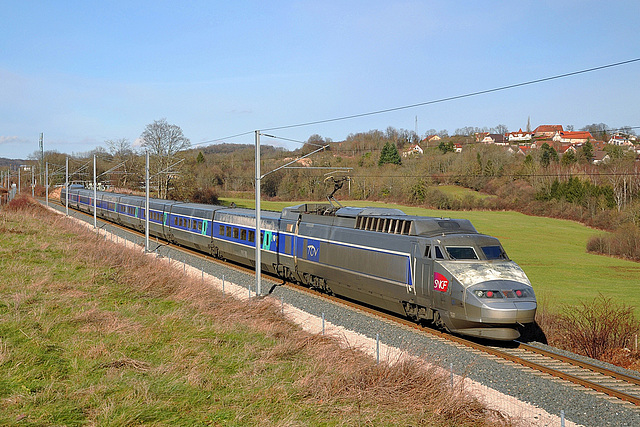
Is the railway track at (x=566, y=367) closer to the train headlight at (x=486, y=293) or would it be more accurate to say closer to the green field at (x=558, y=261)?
the train headlight at (x=486, y=293)

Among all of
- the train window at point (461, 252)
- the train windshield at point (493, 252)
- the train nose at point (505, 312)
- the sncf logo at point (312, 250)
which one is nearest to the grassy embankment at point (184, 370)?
the train nose at point (505, 312)

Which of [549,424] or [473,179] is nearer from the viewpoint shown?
[549,424]

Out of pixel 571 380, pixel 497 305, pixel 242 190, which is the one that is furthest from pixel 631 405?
pixel 242 190

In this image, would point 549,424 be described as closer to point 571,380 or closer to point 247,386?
point 571,380

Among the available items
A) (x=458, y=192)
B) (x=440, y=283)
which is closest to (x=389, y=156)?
(x=458, y=192)

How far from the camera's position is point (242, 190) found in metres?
120

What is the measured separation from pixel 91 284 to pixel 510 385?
1519cm

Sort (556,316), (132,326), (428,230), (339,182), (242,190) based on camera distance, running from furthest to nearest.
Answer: (242,190) → (339,182) → (556,316) → (428,230) → (132,326)

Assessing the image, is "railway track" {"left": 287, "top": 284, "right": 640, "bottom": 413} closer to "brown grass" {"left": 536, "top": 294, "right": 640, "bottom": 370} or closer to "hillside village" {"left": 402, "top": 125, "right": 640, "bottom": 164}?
"brown grass" {"left": 536, "top": 294, "right": 640, "bottom": 370}

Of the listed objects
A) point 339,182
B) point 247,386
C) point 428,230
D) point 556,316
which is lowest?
point 556,316

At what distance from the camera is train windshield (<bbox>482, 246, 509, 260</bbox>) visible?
16.1 m

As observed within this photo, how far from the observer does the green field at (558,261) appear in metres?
35.4

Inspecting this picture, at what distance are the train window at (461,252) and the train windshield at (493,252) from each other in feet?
1.35

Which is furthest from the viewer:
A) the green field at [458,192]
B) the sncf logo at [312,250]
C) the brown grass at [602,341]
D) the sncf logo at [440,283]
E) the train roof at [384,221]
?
the green field at [458,192]
